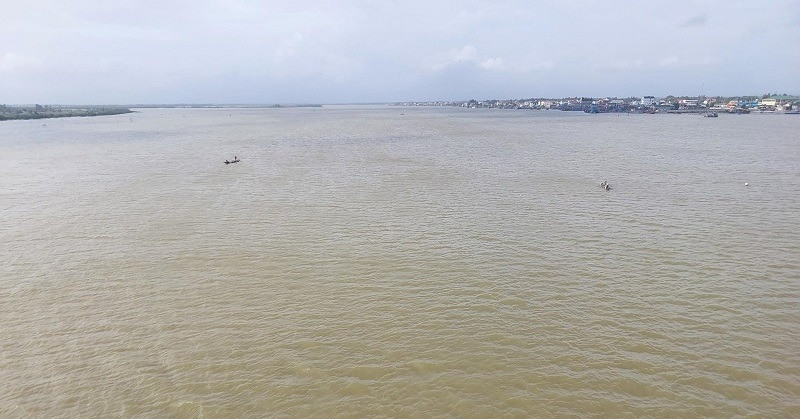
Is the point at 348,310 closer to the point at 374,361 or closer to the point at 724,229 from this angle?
the point at 374,361

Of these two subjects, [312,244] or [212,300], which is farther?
[312,244]

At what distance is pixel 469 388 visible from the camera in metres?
14.2

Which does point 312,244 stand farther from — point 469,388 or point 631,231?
point 631,231

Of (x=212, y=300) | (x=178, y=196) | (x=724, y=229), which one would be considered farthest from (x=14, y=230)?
(x=724, y=229)

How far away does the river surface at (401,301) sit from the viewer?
14.1 m

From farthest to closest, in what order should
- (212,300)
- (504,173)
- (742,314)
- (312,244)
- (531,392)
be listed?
(504,173) → (312,244) → (212,300) → (742,314) → (531,392)

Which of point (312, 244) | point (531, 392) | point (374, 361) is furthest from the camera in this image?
point (312, 244)

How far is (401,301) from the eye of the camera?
63.9 ft

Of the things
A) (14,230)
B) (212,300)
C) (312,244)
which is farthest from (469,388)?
(14,230)

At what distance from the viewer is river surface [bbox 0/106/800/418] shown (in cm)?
1405

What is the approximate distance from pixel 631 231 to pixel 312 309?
64.8 ft

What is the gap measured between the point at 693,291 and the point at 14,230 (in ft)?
123

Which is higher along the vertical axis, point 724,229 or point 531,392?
point 724,229

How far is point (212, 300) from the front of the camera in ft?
64.1
